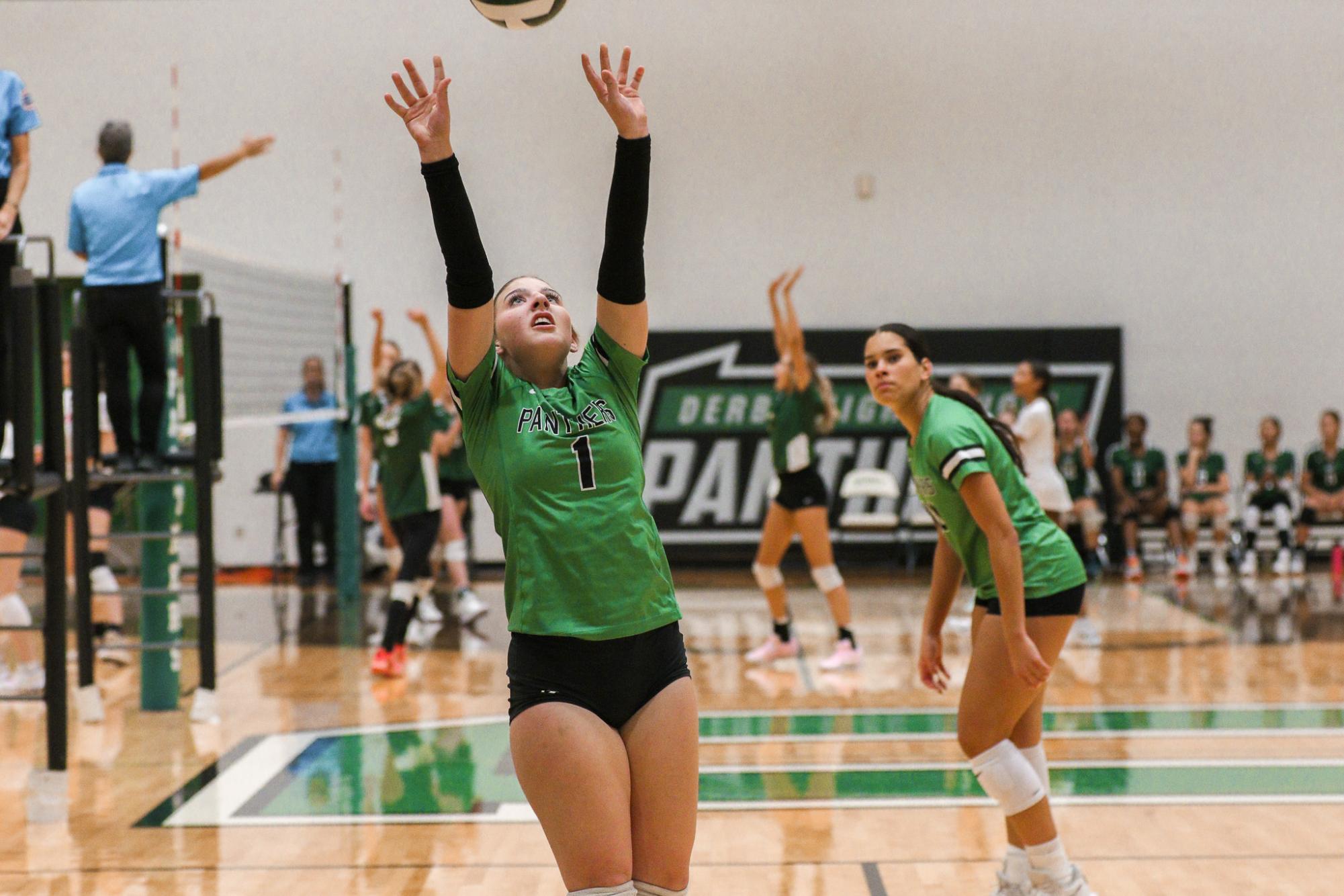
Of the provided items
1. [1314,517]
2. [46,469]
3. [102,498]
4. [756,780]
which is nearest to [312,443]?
[102,498]

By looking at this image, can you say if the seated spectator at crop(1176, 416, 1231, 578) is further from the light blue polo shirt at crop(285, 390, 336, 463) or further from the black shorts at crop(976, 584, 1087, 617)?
the black shorts at crop(976, 584, 1087, 617)

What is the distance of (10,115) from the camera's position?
16.8 ft

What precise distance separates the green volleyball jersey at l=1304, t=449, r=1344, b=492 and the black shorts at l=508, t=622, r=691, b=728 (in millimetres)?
10444

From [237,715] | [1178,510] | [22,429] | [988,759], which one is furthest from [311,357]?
[988,759]

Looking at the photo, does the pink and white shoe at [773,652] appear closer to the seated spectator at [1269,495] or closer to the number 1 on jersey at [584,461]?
the number 1 on jersey at [584,461]

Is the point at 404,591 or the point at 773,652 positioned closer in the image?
the point at 404,591

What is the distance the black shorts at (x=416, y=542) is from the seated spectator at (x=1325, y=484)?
7456 mm

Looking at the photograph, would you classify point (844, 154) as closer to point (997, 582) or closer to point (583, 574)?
point (997, 582)

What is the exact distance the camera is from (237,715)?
6.52 meters

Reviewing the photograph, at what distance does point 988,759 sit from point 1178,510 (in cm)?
930

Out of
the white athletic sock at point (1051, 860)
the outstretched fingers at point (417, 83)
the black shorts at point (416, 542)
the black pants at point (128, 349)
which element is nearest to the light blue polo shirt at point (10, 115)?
the black pants at point (128, 349)

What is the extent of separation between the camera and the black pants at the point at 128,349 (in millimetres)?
6109

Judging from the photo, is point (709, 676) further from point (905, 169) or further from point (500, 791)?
point (905, 169)

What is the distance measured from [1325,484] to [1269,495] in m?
0.46
